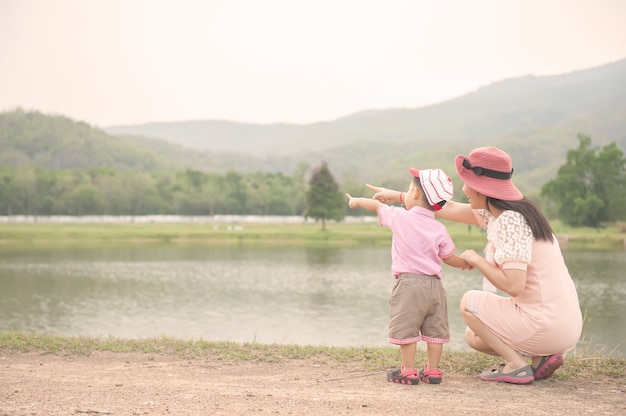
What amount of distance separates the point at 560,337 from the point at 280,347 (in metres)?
3.19

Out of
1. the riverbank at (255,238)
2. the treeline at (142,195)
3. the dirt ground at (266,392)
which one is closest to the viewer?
the dirt ground at (266,392)

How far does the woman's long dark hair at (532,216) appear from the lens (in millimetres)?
5246

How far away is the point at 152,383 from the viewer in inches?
224

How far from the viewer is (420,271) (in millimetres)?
5578

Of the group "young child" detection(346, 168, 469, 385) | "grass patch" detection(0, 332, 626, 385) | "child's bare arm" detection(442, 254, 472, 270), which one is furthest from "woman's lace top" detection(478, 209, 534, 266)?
"grass patch" detection(0, 332, 626, 385)

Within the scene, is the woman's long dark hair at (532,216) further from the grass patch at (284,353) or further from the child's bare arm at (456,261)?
the grass patch at (284,353)

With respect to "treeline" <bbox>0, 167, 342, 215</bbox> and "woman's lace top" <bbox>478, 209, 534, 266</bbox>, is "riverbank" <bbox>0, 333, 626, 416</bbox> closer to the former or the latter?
"woman's lace top" <bbox>478, 209, 534, 266</bbox>

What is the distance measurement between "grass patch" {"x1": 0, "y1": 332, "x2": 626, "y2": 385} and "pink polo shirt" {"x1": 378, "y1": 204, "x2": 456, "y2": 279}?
1.20 m

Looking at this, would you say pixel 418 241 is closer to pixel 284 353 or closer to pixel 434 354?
pixel 434 354

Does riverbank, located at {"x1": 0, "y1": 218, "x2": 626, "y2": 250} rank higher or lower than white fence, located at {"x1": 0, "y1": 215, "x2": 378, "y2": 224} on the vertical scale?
lower

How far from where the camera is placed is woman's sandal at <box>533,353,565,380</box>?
555 cm

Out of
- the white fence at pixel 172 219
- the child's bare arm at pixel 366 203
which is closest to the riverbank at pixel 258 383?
the child's bare arm at pixel 366 203

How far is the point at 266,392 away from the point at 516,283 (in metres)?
2.12

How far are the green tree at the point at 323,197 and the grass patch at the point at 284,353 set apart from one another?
56082 mm
